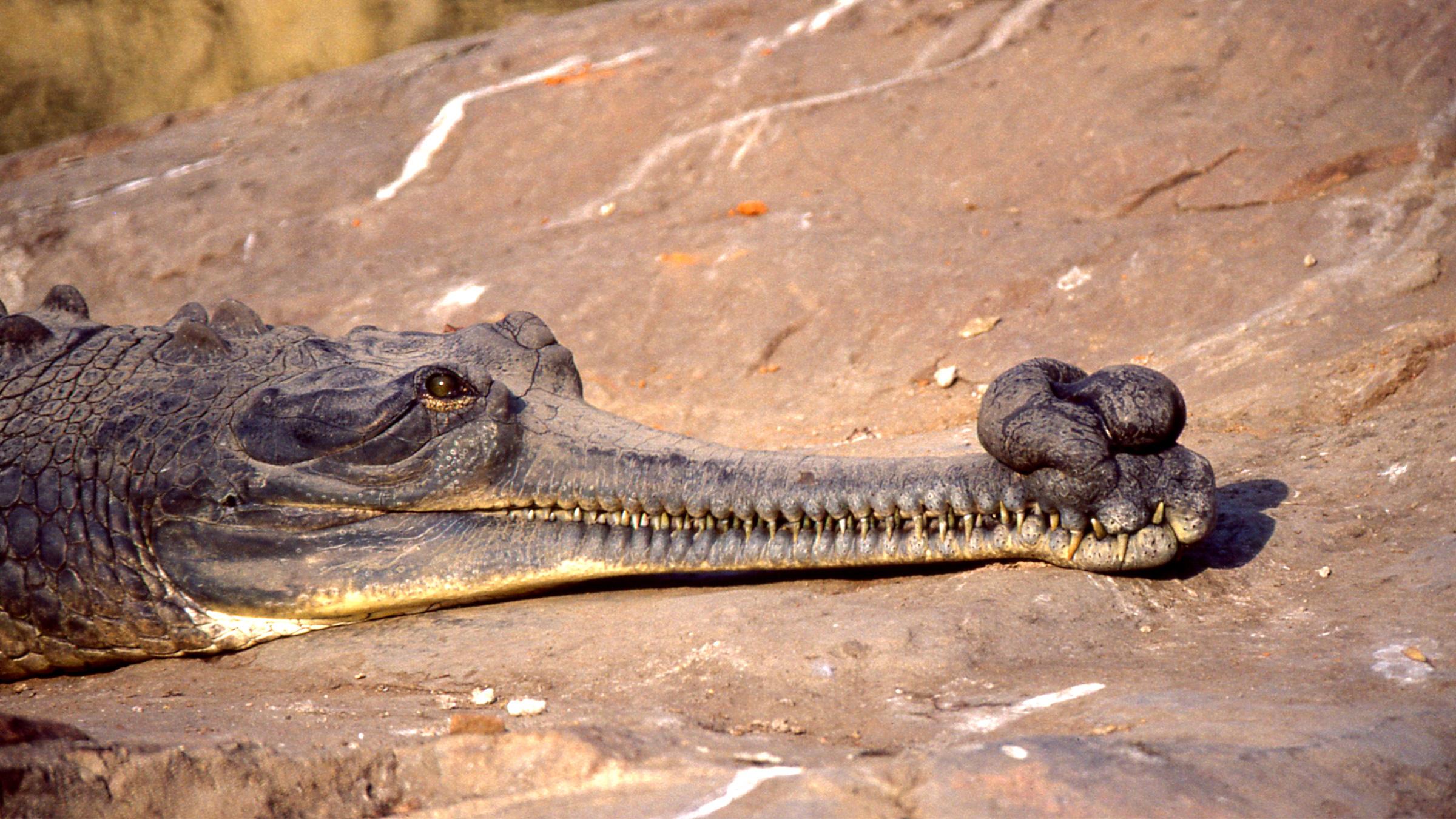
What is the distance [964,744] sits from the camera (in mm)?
2676

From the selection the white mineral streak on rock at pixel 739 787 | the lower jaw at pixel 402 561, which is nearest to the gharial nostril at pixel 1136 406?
the lower jaw at pixel 402 561

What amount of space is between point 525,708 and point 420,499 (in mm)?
1047

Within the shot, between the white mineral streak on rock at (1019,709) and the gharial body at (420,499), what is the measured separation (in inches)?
24.7

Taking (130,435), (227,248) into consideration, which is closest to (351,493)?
(130,435)

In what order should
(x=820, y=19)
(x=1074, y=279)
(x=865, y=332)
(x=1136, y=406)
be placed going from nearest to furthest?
(x=1136, y=406)
(x=1074, y=279)
(x=865, y=332)
(x=820, y=19)

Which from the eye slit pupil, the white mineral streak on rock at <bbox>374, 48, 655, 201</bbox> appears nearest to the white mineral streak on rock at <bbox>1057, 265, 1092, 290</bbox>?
the eye slit pupil

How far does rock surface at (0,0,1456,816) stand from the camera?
270 centimetres

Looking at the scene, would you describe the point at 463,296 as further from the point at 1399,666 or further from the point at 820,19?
the point at 1399,666

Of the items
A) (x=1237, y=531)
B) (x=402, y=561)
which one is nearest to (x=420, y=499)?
(x=402, y=561)

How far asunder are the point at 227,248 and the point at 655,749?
264 inches

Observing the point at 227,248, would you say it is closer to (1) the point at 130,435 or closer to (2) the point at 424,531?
(1) the point at 130,435

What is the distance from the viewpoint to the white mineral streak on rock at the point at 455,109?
28.1 feet

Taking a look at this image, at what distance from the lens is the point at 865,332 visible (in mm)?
6676

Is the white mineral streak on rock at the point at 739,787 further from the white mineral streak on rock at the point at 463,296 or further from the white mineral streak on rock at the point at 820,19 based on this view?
the white mineral streak on rock at the point at 820,19
